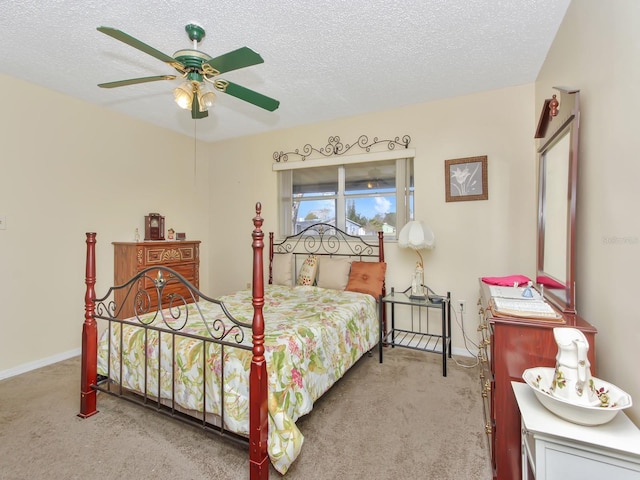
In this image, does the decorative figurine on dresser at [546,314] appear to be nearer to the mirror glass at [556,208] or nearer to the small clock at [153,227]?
the mirror glass at [556,208]

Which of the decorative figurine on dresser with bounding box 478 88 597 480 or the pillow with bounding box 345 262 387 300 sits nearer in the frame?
the decorative figurine on dresser with bounding box 478 88 597 480

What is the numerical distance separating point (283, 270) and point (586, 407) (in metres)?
3.20

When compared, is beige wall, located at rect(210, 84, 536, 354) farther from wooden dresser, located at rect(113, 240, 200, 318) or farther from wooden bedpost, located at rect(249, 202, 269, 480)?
wooden bedpost, located at rect(249, 202, 269, 480)

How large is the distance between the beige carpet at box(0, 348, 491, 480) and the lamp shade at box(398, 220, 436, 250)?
123 cm

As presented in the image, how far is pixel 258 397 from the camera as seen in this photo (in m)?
1.57

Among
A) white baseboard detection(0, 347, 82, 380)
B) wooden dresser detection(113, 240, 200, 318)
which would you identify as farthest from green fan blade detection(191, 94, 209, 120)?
white baseboard detection(0, 347, 82, 380)

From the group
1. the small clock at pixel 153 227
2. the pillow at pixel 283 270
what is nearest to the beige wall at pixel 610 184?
the pillow at pixel 283 270

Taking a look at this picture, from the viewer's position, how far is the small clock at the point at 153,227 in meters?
4.00

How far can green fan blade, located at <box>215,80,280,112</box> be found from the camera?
2.07 metres

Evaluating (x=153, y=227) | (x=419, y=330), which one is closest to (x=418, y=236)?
(x=419, y=330)

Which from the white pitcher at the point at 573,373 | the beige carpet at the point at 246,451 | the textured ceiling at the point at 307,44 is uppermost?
the textured ceiling at the point at 307,44

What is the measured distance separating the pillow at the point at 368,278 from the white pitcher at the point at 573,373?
7.15 ft

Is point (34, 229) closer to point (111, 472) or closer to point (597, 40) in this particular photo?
point (111, 472)

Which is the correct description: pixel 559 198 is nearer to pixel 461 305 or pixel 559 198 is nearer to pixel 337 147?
pixel 461 305
